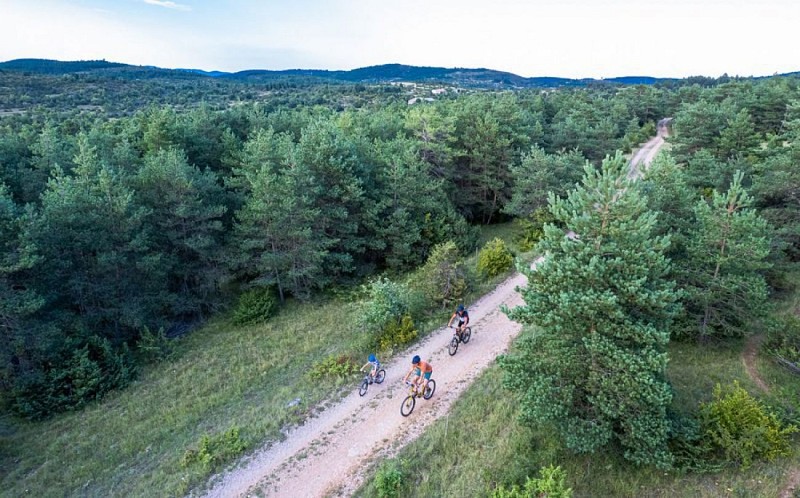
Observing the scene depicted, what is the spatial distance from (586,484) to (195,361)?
1811 centimetres

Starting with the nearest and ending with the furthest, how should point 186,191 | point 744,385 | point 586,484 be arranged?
point 586,484, point 744,385, point 186,191

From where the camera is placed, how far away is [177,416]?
54.3ft

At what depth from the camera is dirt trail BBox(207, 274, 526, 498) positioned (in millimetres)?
11289

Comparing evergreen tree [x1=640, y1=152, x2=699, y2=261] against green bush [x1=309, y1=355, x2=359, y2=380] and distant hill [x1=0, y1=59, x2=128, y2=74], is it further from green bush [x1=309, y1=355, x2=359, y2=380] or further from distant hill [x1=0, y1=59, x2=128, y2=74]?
distant hill [x1=0, y1=59, x2=128, y2=74]

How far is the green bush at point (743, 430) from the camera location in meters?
9.73

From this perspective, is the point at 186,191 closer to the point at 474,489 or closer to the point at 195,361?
the point at 195,361

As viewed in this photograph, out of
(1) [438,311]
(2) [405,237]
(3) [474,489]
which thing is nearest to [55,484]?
(3) [474,489]

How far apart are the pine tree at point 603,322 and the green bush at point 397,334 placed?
7628mm

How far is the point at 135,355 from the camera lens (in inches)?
876

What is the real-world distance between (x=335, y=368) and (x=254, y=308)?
11004mm

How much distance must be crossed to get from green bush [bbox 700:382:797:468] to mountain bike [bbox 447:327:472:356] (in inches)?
309

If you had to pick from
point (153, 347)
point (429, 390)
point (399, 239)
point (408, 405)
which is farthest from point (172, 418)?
point (399, 239)

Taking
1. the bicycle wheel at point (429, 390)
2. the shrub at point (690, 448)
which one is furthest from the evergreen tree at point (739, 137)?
the bicycle wheel at point (429, 390)

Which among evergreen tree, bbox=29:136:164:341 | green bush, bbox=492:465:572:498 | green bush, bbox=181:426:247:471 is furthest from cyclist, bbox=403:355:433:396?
evergreen tree, bbox=29:136:164:341
